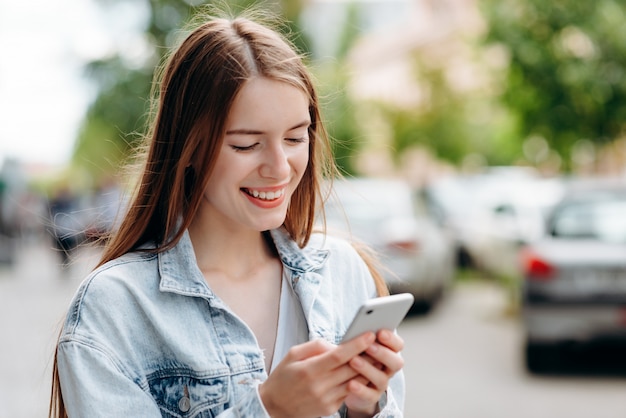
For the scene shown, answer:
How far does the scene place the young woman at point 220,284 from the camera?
1.77 meters

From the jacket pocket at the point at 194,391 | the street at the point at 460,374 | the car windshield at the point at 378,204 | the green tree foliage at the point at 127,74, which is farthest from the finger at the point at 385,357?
the green tree foliage at the point at 127,74

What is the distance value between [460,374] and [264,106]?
256 inches

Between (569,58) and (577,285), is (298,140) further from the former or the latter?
(569,58)

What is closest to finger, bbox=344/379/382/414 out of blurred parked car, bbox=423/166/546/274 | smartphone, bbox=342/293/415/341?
smartphone, bbox=342/293/415/341

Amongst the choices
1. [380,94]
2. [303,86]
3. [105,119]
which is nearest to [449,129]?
[380,94]

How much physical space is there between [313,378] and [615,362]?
735 cm

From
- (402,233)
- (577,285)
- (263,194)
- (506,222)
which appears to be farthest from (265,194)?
(506,222)

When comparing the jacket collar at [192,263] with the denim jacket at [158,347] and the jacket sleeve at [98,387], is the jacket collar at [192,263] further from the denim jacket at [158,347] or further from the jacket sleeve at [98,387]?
the jacket sleeve at [98,387]

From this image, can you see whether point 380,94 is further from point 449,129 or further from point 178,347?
point 178,347

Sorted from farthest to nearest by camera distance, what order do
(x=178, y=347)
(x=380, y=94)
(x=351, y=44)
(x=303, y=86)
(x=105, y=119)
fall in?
1. (x=380, y=94)
2. (x=351, y=44)
3. (x=105, y=119)
4. (x=303, y=86)
5. (x=178, y=347)

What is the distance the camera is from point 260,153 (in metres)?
1.92

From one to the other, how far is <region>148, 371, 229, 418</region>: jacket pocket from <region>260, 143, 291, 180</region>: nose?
426mm

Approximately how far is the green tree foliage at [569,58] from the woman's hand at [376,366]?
1343cm

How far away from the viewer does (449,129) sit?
37.2 m
